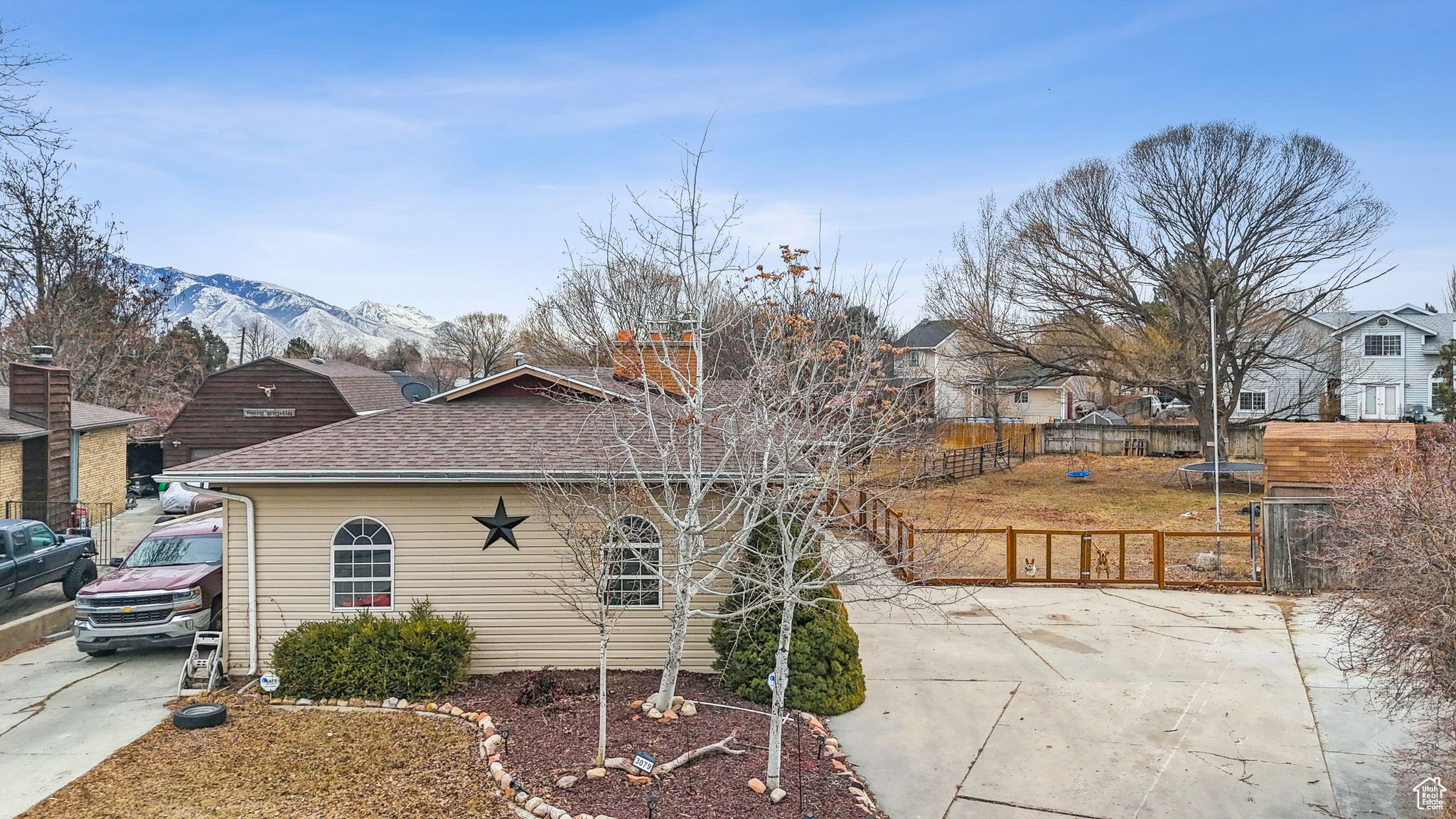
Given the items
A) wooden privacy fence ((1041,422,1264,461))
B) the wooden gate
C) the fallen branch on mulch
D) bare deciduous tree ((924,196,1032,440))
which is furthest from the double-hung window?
the fallen branch on mulch

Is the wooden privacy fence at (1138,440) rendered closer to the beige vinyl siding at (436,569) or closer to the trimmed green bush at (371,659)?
the beige vinyl siding at (436,569)

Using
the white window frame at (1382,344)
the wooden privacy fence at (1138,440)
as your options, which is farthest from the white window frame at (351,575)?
the white window frame at (1382,344)

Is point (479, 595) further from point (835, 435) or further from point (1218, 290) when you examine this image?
point (1218, 290)

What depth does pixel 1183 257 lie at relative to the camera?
29734mm

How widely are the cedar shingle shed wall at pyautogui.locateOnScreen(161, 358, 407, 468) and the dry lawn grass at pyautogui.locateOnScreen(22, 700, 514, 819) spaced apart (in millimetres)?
17566

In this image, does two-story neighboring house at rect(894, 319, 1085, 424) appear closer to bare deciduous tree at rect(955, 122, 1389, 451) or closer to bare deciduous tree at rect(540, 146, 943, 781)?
bare deciduous tree at rect(955, 122, 1389, 451)

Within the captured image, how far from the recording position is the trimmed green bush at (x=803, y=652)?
900 centimetres

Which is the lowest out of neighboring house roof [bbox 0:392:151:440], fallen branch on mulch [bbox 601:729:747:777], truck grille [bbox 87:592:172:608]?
fallen branch on mulch [bbox 601:729:747:777]

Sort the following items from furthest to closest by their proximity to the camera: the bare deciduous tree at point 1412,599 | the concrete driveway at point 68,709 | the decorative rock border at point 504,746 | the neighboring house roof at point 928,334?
the neighboring house roof at point 928,334 < the concrete driveway at point 68,709 < the decorative rock border at point 504,746 < the bare deciduous tree at point 1412,599

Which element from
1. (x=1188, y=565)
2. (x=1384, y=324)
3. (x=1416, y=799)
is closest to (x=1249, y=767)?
(x=1416, y=799)

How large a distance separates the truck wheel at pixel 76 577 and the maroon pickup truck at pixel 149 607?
3.69 m

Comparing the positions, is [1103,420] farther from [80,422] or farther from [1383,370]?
[80,422]

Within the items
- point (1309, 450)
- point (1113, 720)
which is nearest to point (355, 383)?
point (1113, 720)

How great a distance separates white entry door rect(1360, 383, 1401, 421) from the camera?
43531 mm
